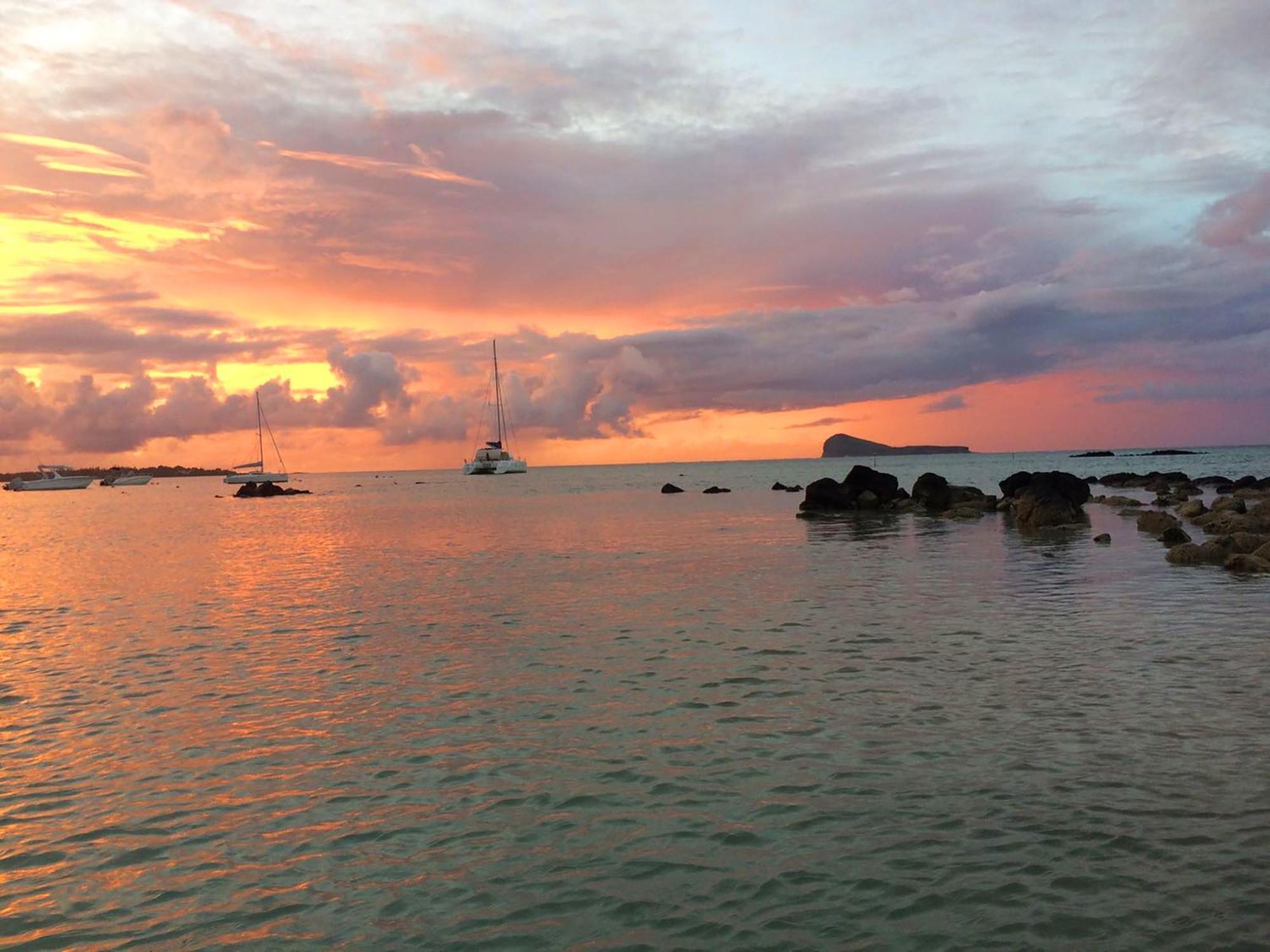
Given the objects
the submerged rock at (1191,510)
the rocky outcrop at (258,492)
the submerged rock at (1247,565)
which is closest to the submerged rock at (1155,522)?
the submerged rock at (1191,510)

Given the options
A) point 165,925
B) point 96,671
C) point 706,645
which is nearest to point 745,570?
point 706,645

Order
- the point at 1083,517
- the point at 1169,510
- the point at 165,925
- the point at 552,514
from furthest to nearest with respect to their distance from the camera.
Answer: the point at 552,514, the point at 1169,510, the point at 1083,517, the point at 165,925

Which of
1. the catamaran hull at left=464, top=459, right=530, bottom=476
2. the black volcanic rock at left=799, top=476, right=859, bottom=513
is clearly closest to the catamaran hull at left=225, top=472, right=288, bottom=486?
the catamaran hull at left=464, top=459, right=530, bottom=476

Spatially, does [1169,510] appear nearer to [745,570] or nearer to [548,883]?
[745,570]

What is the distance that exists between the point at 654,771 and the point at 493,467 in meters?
177

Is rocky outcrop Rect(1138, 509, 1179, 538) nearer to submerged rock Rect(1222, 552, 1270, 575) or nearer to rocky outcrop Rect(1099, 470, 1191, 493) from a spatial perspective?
submerged rock Rect(1222, 552, 1270, 575)

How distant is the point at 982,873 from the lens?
7418mm

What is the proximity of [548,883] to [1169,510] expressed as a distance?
56.9 m

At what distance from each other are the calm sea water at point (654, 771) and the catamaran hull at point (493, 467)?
159 meters

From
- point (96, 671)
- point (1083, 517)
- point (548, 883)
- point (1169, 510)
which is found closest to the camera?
point (548, 883)

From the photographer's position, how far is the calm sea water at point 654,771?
23.0 ft

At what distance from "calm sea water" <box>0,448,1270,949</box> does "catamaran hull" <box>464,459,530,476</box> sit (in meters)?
159

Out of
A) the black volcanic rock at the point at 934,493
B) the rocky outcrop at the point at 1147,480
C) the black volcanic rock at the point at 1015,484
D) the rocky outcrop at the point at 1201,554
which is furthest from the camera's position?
the rocky outcrop at the point at 1147,480

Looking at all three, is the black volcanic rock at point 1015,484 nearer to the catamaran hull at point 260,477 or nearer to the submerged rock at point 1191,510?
the submerged rock at point 1191,510
